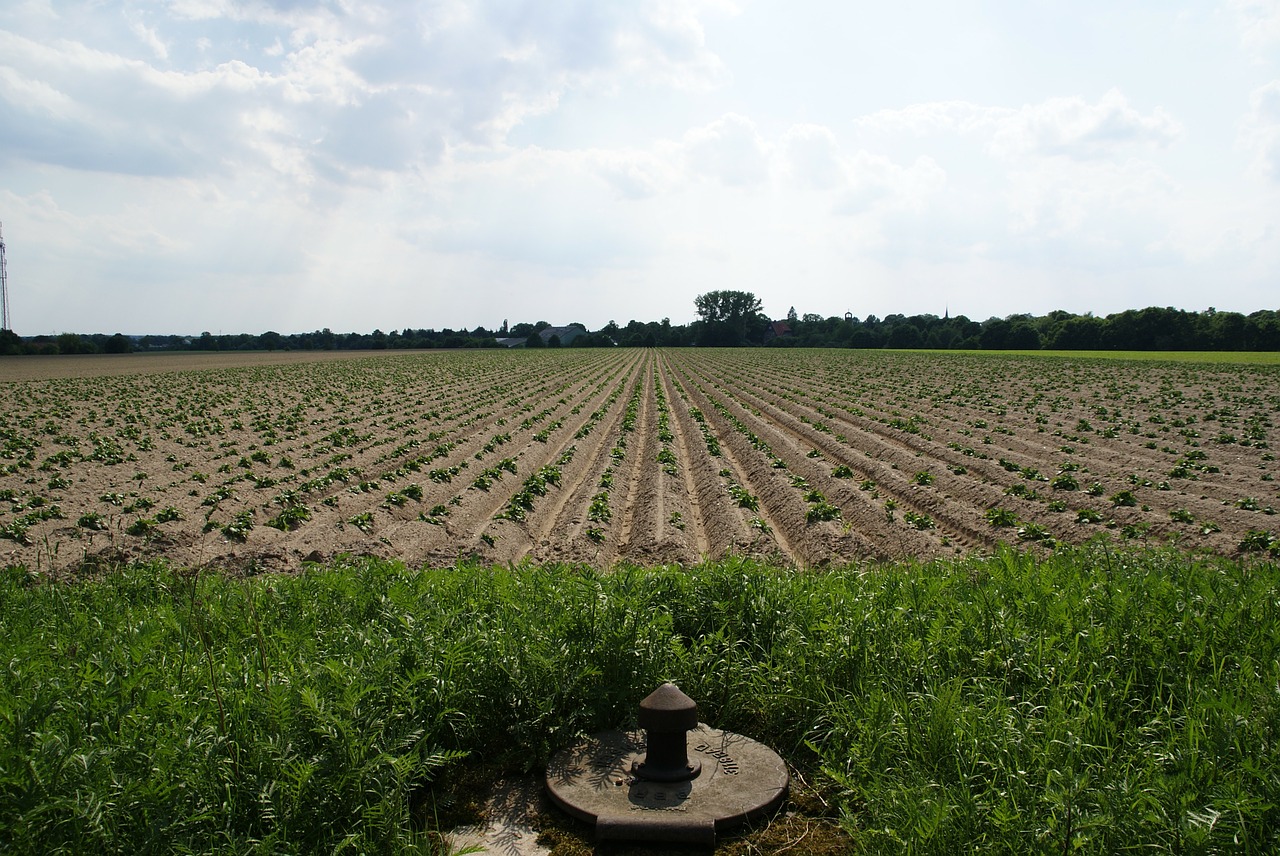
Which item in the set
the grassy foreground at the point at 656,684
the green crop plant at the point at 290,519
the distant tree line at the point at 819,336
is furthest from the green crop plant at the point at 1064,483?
the distant tree line at the point at 819,336

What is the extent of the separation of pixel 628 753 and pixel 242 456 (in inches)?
733

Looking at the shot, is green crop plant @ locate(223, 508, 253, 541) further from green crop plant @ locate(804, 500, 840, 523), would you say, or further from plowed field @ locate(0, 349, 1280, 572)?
green crop plant @ locate(804, 500, 840, 523)

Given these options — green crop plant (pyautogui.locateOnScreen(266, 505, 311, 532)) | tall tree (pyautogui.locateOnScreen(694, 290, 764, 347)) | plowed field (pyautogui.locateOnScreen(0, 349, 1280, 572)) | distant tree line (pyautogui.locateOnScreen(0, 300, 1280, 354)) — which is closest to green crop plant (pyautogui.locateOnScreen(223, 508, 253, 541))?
plowed field (pyautogui.locateOnScreen(0, 349, 1280, 572))

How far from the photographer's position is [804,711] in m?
4.00

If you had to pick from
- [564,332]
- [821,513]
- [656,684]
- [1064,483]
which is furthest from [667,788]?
[564,332]

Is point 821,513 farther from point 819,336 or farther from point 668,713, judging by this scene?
point 819,336

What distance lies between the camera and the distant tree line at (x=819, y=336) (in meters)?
81.9

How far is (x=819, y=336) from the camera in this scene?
14050cm

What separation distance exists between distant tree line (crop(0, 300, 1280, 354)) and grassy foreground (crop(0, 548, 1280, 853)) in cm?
9401

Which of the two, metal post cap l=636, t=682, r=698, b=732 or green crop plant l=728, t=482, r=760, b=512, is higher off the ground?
metal post cap l=636, t=682, r=698, b=732

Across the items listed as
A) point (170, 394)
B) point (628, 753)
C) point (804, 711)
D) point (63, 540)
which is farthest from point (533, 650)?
point (170, 394)

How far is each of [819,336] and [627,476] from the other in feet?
423

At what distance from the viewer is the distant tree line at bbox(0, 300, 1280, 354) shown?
8188cm

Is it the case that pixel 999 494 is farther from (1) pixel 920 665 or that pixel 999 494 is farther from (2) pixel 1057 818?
(2) pixel 1057 818
